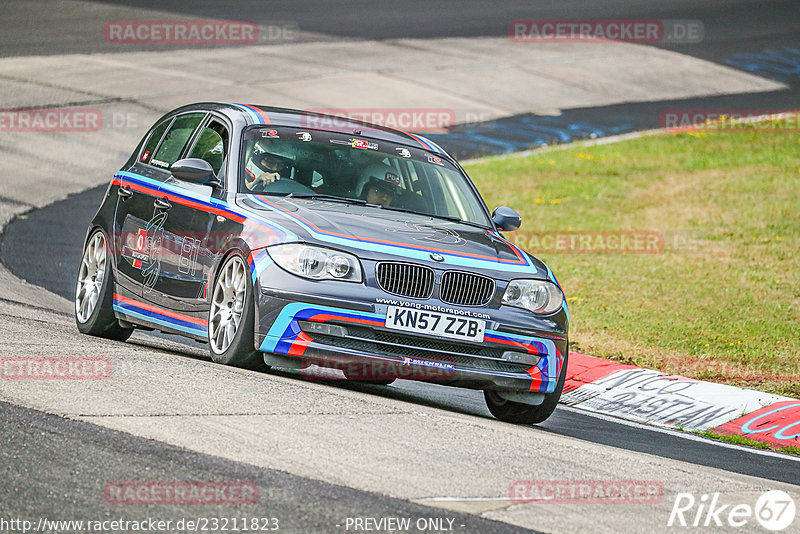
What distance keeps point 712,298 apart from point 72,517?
35.0ft

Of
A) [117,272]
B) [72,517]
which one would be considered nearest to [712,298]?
[117,272]

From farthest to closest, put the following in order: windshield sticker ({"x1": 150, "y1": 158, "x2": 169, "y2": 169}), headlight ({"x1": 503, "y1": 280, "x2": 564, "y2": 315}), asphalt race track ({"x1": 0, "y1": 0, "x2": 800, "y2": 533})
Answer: windshield sticker ({"x1": 150, "y1": 158, "x2": 169, "y2": 169}) → headlight ({"x1": 503, "y1": 280, "x2": 564, "y2": 315}) → asphalt race track ({"x1": 0, "y1": 0, "x2": 800, "y2": 533})

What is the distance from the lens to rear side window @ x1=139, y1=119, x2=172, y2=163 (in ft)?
33.5

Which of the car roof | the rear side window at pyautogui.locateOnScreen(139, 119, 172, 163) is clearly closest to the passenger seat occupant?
the car roof

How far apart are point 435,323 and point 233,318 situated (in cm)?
130

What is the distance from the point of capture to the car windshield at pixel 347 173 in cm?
899

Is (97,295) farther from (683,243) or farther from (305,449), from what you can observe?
(683,243)

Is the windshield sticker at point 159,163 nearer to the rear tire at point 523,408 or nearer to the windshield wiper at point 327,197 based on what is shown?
the windshield wiper at point 327,197

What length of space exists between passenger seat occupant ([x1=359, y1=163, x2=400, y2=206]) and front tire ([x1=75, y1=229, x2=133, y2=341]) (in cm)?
214

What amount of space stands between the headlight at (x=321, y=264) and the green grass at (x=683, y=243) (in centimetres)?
449

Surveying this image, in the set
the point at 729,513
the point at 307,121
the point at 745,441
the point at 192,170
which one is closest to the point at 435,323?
the point at 192,170

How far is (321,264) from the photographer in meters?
7.95

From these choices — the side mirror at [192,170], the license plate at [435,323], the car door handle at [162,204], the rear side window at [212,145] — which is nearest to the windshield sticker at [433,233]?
the license plate at [435,323]

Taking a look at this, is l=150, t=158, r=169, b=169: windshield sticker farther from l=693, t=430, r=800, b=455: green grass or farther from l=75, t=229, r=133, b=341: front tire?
l=693, t=430, r=800, b=455: green grass
